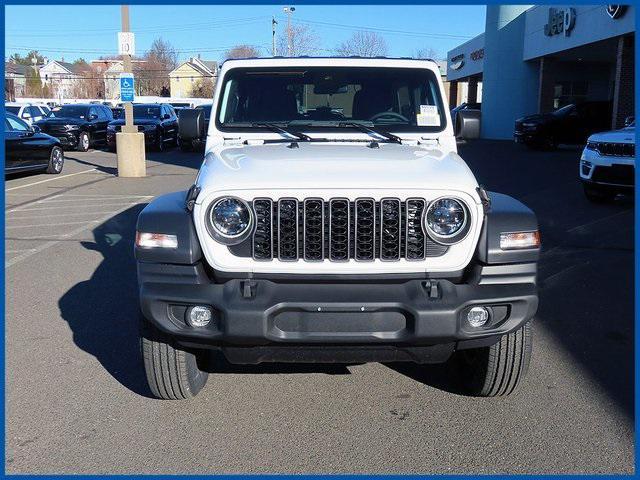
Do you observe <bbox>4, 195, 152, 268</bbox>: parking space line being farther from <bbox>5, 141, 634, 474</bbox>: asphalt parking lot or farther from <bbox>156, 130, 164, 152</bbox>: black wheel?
<bbox>156, 130, 164, 152</bbox>: black wheel

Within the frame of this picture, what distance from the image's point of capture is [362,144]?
4.45 meters

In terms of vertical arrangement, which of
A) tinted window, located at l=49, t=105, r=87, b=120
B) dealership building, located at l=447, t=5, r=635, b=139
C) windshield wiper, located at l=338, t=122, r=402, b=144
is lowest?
tinted window, located at l=49, t=105, r=87, b=120

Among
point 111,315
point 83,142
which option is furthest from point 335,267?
point 83,142

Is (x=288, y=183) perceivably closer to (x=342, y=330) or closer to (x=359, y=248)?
(x=359, y=248)

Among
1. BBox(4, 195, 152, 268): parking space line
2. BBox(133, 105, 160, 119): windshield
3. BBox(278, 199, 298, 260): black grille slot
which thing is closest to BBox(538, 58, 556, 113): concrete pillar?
BBox(133, 105, 160, 119): windshield

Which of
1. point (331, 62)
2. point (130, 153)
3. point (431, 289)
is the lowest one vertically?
point (130, 153)

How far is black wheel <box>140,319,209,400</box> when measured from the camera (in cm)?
362

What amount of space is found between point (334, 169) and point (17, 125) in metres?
13.9

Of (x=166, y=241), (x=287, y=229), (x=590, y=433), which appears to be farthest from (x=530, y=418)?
(x=166, y=241)

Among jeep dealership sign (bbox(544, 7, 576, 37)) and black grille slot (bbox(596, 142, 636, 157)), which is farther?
jeep dealership sign (bbox(544, 7, 576, 37))

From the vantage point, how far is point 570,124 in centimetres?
2377

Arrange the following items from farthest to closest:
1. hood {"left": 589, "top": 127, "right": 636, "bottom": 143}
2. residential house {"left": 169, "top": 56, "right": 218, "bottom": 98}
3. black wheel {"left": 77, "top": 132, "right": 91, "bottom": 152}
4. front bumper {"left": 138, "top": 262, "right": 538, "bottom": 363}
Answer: residential house {"left": 169, "top": 56, "right": 218, "bottom": 98}
black wheel {"left": 77, "top": 132, "right": 91, "bottom": 152}
hood {"left": 589, "top": 127, "right": 636, "bottom": 143}
front bumper {"left": 138, "top": 262, "right": 538, "bottom": 363}

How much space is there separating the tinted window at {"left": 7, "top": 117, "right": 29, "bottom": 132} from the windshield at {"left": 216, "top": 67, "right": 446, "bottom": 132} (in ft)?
39.7

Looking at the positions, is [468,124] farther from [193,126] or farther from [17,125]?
[17,125]
